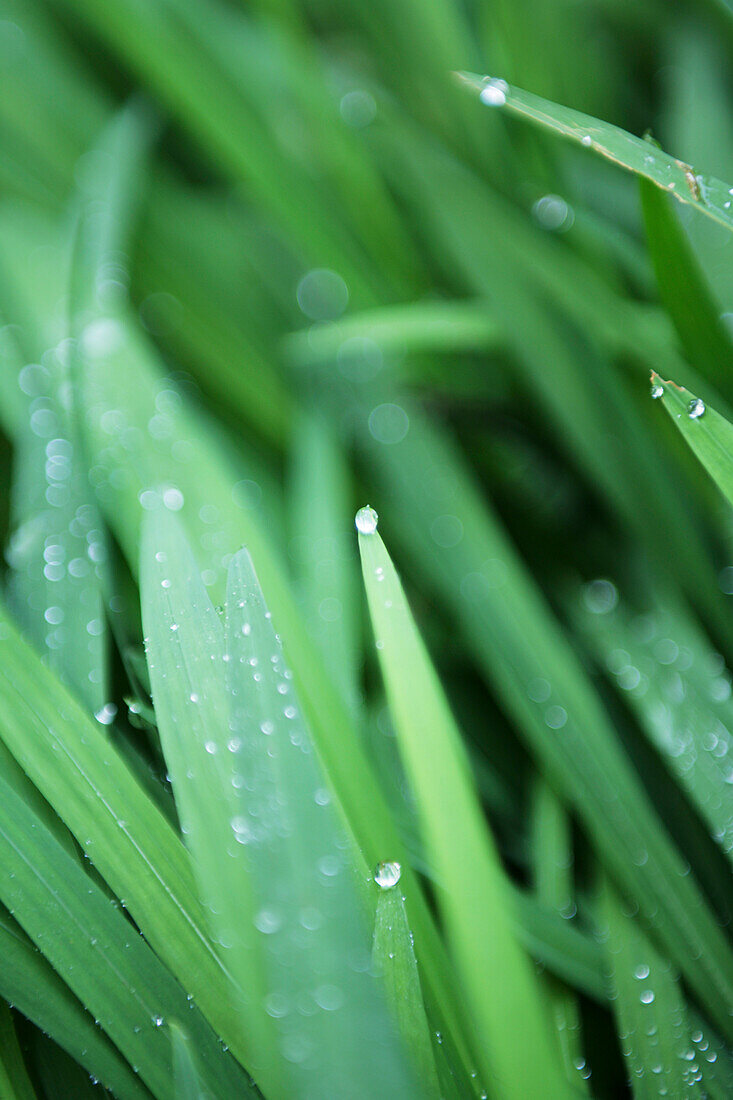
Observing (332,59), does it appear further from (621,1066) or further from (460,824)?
(621,1066)

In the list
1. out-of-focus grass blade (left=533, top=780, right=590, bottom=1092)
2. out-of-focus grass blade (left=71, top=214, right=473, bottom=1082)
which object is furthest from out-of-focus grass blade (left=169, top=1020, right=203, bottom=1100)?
out-of-focus grass blade (left=533, top=780, right=590, bottom=1092)

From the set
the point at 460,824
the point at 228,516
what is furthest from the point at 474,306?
the point at 460,824

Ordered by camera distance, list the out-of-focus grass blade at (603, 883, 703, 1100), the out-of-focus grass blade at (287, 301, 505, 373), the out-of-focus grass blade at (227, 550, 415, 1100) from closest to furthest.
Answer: the out-of-focus grass blade at (227, 550, 415, 1100)
the out-of-focus grass blade at (603, 883, 703, 1100)
the out-of-focus grass blade at (287, 301, 505, 373)

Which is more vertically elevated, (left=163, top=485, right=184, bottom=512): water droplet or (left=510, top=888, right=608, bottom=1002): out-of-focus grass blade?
(left=163, top=485, right=184, bottom=512): water droplet

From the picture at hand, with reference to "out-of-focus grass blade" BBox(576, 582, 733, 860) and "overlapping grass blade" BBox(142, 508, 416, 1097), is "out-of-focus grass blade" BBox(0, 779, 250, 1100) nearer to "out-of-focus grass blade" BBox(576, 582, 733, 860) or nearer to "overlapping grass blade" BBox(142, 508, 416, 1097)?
"overlapping grass blade" BBox(142, 508, 416, 1097)

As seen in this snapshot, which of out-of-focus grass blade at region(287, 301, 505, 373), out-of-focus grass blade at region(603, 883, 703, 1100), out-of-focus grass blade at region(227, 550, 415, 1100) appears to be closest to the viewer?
out-of-focus grass blade at region(227, 550, 415, 1100)

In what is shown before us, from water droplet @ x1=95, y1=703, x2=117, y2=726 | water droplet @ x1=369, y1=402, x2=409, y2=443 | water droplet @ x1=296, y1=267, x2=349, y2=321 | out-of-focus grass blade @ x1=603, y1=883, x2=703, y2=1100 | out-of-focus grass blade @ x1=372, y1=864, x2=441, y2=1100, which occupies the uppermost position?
water droplet @ x1=296, y1=267, x2=349, y2=321

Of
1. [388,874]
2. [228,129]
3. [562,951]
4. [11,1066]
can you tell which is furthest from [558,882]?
[228,129]

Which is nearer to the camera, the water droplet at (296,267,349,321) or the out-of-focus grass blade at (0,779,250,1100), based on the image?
the out-of-focus grass blade at (0,779,250,1100)
